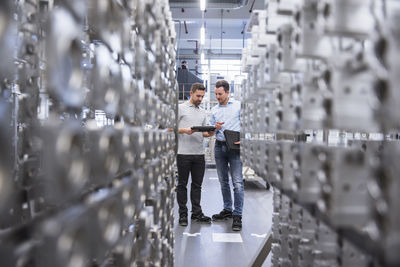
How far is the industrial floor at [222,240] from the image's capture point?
2.94 metres

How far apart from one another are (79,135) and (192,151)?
135 inches

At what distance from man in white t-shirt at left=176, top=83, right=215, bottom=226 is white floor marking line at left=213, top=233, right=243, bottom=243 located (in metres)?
0.47

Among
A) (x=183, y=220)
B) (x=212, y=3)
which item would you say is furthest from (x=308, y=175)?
(x=212, y=3)

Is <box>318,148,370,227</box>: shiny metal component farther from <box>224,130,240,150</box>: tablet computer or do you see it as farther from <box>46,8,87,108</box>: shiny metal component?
<box>224,130,240,150</box>: tablet computer

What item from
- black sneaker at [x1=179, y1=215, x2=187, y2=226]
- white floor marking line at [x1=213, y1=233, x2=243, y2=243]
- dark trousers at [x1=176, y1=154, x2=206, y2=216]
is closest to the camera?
white floor marking line at [x1=213, y1=233, x2=243, y2=243]

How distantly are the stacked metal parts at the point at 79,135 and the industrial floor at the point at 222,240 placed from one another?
4.57ft

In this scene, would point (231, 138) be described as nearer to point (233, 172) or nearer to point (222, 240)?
point (233, 172)

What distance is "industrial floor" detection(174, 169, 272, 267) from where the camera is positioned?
2.94 metres

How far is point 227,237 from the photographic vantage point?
140 inches

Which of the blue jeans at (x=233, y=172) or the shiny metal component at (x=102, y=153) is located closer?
the shiny metal component at (x=102, y=153)

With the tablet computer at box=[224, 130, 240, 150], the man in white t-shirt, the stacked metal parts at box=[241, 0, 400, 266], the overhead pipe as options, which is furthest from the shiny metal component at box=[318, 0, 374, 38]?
the overhead pipe

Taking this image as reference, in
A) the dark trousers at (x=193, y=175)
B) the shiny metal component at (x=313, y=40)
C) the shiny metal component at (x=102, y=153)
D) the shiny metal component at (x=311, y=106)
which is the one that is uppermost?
the shiny metal component at (x=313, y=40)

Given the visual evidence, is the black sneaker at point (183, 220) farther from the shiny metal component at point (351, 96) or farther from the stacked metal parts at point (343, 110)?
the shiny metal component at point (351, 96)

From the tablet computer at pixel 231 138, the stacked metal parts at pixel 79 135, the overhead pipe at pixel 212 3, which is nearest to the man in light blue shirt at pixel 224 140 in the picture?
the tablet computer at pixel 231 138
